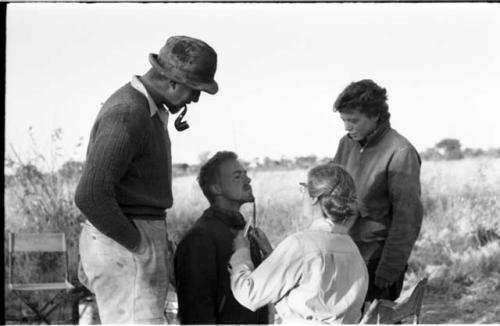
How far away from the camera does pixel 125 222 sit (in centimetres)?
328

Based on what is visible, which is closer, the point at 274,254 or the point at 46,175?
the point at 274,254

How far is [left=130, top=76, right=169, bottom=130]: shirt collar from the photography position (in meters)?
3.44

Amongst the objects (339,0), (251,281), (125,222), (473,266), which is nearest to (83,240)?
(125,222)

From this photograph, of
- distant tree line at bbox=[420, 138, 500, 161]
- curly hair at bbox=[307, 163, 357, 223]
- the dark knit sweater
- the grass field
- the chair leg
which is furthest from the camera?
distant tree line at bbox=[420, 138, 500, 161]

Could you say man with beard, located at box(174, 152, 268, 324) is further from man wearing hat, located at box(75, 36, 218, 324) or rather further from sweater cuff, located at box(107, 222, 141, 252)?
sweater cuff, located at box(107, 222, 141, 252)

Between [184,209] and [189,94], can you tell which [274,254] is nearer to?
[189,94]

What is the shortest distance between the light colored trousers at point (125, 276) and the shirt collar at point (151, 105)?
1.29ft

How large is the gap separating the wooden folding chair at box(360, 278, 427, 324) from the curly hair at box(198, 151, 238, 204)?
2.75 feet

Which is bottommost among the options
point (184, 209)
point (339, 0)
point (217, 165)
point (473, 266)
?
point (473, 266)

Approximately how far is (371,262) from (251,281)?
103cm

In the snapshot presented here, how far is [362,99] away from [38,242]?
9.80 ft

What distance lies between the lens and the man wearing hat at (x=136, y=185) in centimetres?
326

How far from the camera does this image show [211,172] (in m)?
3.92

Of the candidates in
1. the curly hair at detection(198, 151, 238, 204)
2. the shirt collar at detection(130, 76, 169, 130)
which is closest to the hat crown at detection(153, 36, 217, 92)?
the shirt collar at detection(130, 76, 169, 130)
